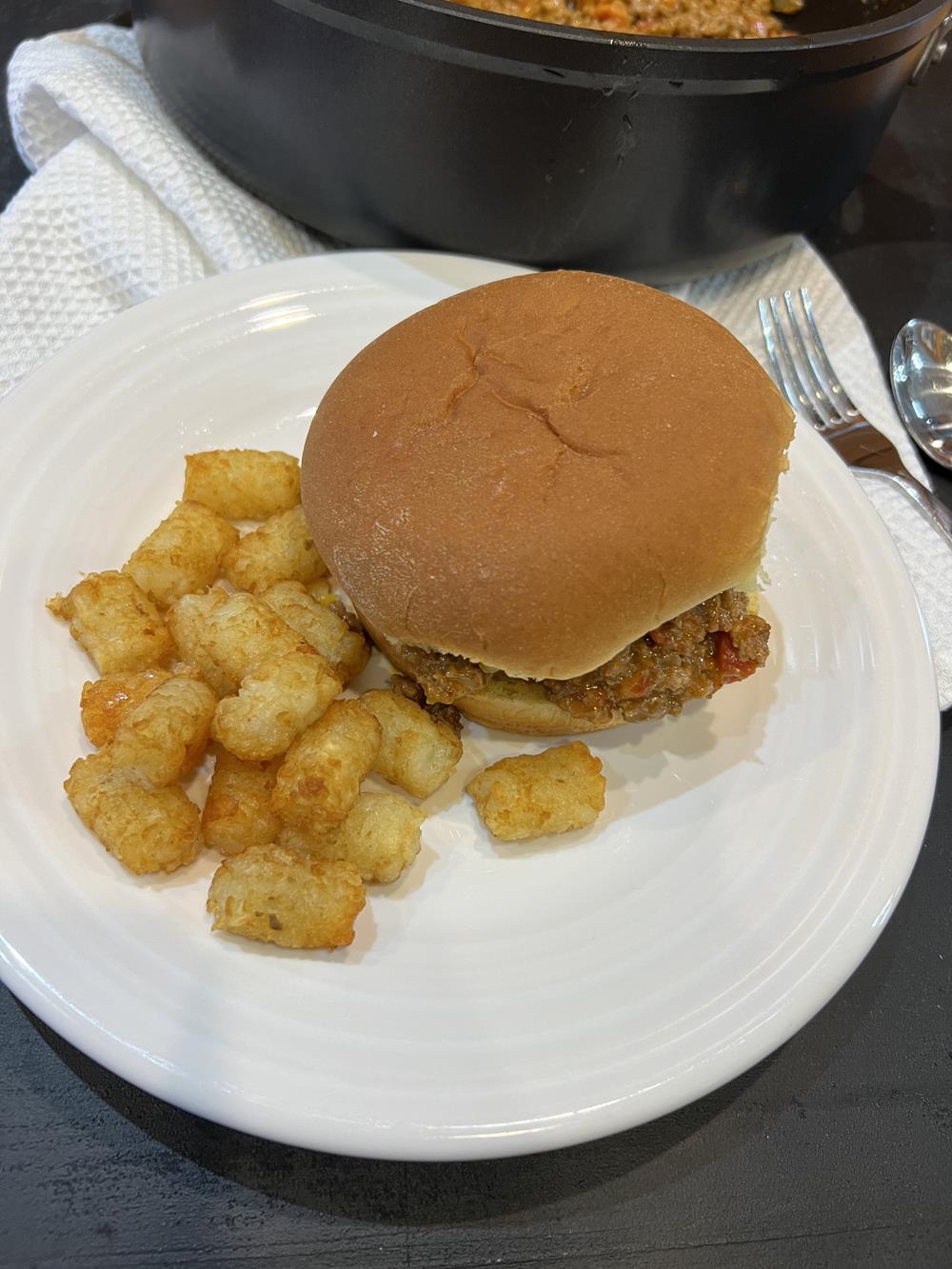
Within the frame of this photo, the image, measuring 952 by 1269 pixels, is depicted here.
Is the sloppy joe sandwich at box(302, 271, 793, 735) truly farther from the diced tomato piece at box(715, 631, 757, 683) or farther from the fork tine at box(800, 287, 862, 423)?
the fork tine at box(800, 287, 862, 423)

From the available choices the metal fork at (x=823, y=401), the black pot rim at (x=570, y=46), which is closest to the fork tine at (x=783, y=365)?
the metal fork at (x=823, y=401)

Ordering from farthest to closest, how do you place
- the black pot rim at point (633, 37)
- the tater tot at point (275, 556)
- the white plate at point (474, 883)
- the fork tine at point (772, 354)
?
the fork tine at point (772, 354), the tater tot at point (275, 556), the black pot rim at point (633, 37), the white plate at point (474, 883)

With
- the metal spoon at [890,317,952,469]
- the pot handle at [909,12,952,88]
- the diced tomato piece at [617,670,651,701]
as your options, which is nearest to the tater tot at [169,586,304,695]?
the diced tomato piece at [617,670,651,701]

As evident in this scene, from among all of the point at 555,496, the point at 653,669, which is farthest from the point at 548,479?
the point at 653,669

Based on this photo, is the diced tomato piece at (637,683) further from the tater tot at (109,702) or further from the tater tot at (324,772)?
the tater tot at (109,702)

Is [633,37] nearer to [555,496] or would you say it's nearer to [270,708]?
[555,496]

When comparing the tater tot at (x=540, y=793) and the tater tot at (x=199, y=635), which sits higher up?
the tater tot at (x=199, y=635)
